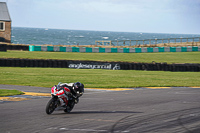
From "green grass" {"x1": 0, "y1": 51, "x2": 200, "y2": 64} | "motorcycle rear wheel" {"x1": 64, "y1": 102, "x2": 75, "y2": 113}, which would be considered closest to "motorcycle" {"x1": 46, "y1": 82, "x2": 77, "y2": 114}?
"motorcycle rear wheel" {"x1": 64, "y1": 102, "x2": 75, "y2": 113}

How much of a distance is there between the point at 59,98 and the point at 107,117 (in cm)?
168

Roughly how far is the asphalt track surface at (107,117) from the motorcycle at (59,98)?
10.3 inches

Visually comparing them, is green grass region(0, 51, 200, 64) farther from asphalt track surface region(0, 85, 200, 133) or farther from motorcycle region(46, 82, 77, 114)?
motorcycle region(46, 82, 77, 114)

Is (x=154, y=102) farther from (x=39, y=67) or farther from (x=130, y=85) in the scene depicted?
(x=39, y=67)

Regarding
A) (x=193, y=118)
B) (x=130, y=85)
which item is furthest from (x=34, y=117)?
(x=130, y=85)

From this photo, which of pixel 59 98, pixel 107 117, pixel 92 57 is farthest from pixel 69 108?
pixel 92 57

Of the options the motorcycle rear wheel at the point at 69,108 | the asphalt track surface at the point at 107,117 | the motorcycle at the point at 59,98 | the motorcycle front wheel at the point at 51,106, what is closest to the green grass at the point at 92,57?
the asphalt track surface at the point at 107,117

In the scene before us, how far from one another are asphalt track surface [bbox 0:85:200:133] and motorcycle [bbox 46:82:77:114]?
0.26 meters

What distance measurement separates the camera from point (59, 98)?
36.4 feet

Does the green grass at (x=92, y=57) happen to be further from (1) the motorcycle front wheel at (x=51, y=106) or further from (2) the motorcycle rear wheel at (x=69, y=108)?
(1) the motorcycle front wheel at (x=51, y=106)

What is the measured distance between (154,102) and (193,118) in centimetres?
411

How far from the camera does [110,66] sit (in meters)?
33.4

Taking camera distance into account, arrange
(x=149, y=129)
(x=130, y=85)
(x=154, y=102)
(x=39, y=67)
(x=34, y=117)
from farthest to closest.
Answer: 1. (x=39, y=67)
2. (x=130, y=85)
3. (x=154, y=102)
4. (x=34, y=117)
5. (x=149, y=129)

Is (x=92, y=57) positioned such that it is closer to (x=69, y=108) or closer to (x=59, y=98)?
(x=69, y=108)
